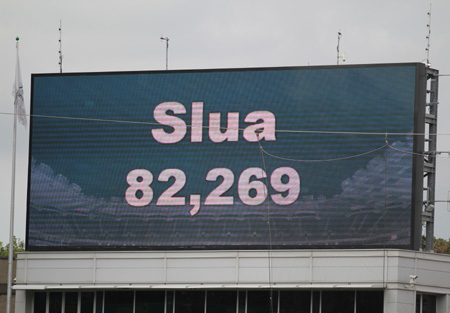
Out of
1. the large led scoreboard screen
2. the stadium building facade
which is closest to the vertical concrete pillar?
the stadium building facade

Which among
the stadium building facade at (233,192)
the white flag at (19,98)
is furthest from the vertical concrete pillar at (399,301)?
the white flag at (19,98)

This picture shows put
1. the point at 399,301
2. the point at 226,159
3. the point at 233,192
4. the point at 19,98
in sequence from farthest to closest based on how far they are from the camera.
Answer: the point at 19,98
the point at 226,159
the point at 233,192
the point at 399,301

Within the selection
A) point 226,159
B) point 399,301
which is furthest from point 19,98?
point 399,301

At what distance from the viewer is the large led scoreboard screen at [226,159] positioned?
124 feet

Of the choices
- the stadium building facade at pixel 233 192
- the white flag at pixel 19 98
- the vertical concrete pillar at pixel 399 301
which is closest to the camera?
the vertical concrete pillar at pixel 399 301

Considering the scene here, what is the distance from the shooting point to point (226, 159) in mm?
39281

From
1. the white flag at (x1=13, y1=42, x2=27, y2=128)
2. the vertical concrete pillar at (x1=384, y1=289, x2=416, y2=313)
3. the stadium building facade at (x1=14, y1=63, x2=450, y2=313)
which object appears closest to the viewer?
the vertical concrete pillar at (x1=384, y1=289, x2=416, y2=313)

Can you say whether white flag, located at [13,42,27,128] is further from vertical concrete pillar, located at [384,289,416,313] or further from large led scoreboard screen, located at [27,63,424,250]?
vertical concrete pillar, located at [384,289,416,313]

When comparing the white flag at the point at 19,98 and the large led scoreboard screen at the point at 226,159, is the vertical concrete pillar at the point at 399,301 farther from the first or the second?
the white flag at the point at 19,98

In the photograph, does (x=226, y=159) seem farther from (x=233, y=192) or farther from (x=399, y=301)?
(x=399, y=301)

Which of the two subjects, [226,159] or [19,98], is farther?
[19,98]

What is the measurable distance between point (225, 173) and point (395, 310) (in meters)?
7.39

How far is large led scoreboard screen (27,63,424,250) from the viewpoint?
37906mm

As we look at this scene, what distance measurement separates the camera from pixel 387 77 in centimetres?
3822
